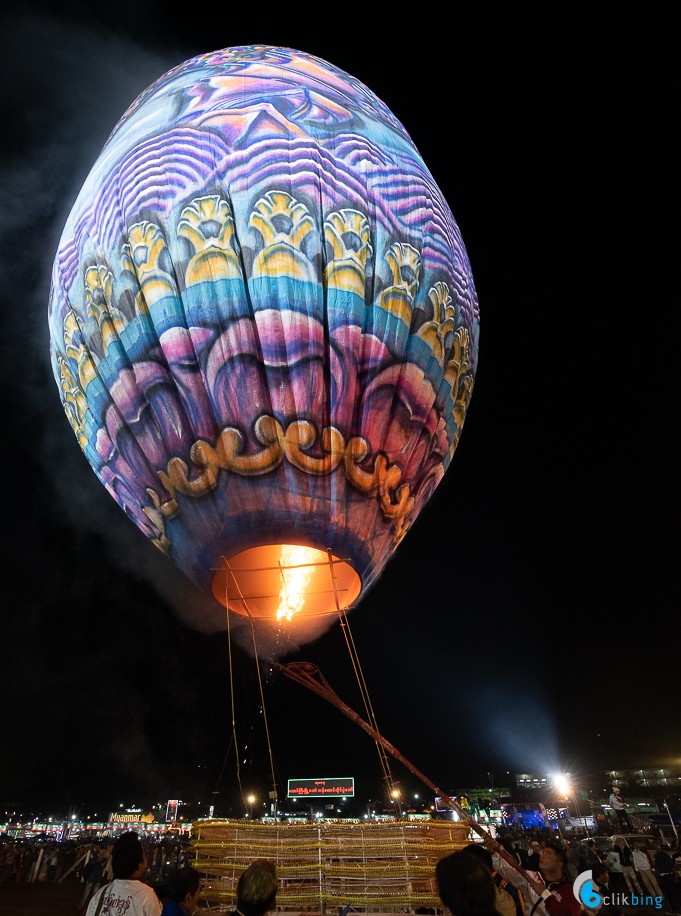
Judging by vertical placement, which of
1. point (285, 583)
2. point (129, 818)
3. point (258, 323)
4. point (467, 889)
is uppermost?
point (129, 818)

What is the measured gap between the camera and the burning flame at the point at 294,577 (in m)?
6.20

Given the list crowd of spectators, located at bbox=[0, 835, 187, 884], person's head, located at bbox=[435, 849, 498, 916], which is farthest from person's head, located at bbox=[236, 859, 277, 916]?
crowd of spectators, located at bbox=[0, 835, 187, 884]

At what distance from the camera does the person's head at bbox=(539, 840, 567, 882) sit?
3.38 meters

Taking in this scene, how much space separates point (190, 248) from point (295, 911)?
6.06 metres

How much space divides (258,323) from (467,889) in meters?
4.54

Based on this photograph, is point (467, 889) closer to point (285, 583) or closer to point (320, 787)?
point (285, 583)

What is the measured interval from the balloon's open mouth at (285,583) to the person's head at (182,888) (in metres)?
3.12

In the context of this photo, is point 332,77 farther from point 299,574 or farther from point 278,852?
point 278,852

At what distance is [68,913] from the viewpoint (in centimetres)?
935

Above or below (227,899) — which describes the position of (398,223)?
above

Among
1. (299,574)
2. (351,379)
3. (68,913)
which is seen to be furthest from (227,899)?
Result: (68,913)

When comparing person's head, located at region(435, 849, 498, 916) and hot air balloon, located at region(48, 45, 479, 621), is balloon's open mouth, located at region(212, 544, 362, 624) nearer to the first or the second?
hot air balloon, located at region(48, 45, 479, 621)

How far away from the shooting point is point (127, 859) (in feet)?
8.69

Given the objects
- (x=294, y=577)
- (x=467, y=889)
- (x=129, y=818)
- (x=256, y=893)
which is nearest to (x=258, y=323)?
(x=294, y=577)
